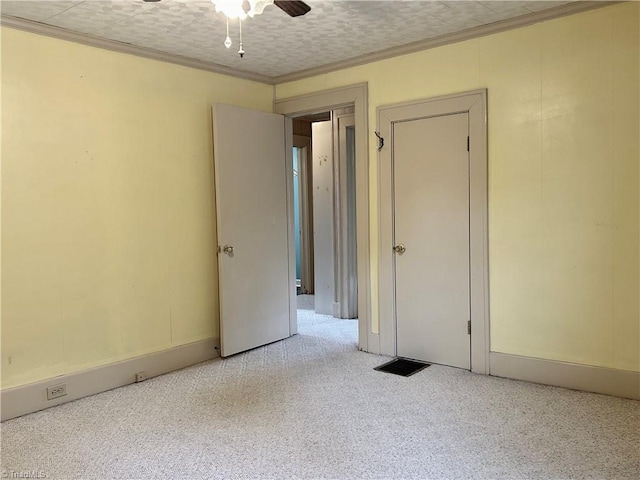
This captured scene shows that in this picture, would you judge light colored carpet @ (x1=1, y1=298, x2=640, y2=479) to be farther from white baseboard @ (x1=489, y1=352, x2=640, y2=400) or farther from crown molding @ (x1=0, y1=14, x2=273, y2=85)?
crown molding @ (x1=0, y1=14, x2=273, y2=85)

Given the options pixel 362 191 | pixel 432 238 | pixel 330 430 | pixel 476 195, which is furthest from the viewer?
pixel 362 191

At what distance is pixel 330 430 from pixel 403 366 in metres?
1.22

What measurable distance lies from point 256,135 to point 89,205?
1530 millimetres

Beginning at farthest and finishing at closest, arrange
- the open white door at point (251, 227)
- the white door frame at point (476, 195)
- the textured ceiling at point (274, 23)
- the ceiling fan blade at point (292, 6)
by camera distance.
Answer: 1. the open white door at point (251, 227)
2. the white door frame at point (476, 195)
3. the textured ceiling at point (274, 23)
4. the ceiling fan blade at point (292, 6)

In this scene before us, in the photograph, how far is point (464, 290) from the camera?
3691 millimetres

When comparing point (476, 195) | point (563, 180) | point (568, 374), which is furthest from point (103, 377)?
point (563, 180)

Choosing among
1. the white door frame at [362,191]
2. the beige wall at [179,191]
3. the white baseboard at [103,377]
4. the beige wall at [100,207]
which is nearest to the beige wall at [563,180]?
the beige wall at [179,191]

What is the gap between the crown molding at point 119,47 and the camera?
3.01m

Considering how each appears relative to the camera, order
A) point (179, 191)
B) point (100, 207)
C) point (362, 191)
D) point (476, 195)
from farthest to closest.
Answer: point (362, 191) → point (179, 191) → point (476, 195) → point (100, 207)

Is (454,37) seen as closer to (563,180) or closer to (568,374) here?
(563,180)

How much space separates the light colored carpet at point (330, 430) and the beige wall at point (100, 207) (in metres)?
0.44

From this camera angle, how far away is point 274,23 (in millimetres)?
3234

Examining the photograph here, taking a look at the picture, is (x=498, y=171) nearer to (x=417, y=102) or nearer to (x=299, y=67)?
(x=417, y=102)

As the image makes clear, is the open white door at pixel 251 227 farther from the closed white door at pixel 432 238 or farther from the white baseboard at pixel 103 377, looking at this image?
the closed white door at pixel 432 238
